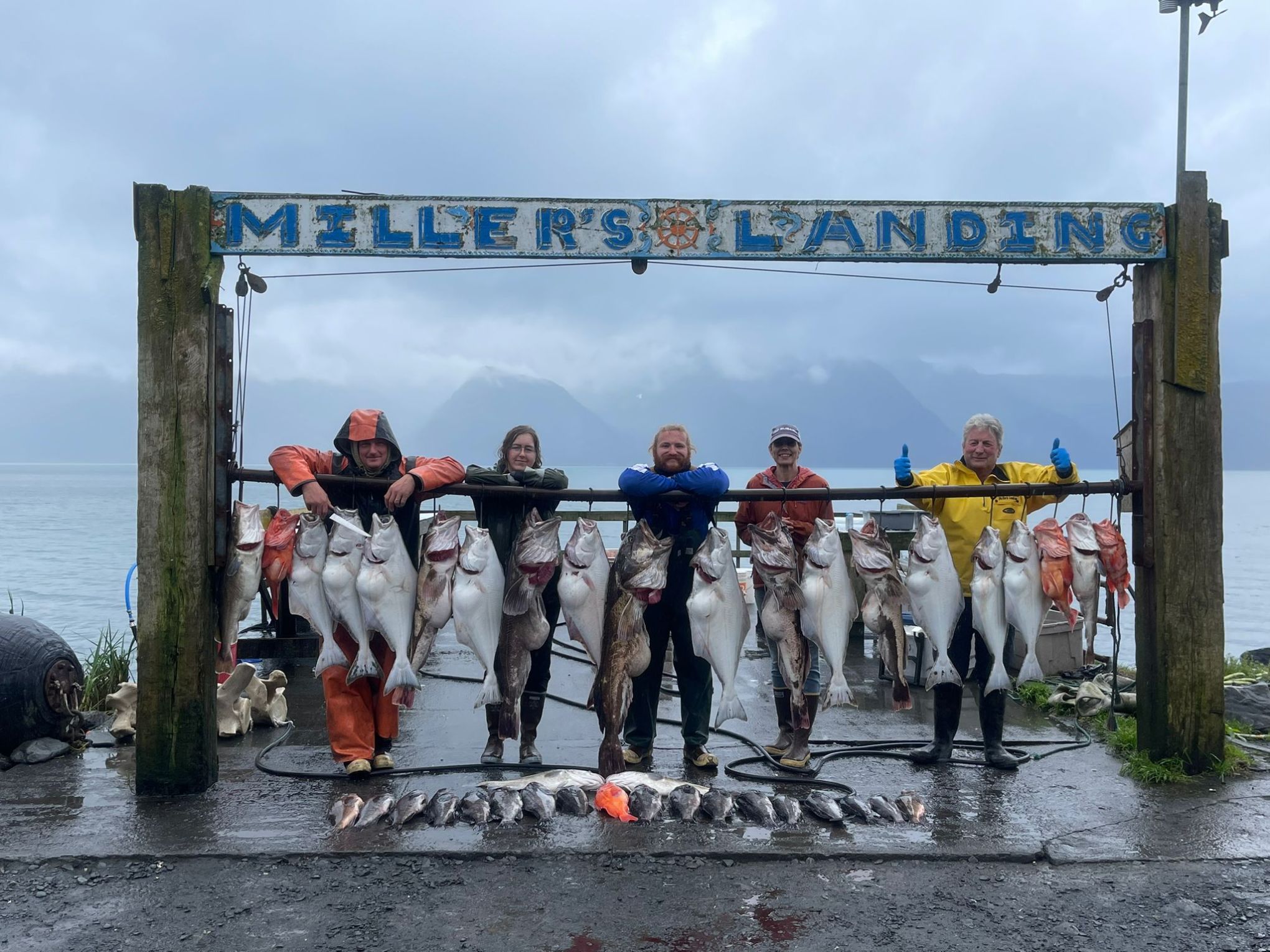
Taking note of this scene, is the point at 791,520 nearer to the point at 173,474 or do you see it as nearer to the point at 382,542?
the point at 382,542

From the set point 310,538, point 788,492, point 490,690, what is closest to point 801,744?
point 788,492

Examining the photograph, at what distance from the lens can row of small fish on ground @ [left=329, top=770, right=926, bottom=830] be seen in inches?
194

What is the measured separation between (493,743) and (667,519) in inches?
68.6

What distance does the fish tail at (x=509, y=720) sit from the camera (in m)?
5.34

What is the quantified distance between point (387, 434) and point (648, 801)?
2.57 meters

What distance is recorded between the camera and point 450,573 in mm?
5410

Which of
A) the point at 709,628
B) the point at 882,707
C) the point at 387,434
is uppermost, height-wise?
the point at 387,434

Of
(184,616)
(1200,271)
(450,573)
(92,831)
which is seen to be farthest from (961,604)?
(92,831)

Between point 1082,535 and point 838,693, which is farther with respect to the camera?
point 1082,535

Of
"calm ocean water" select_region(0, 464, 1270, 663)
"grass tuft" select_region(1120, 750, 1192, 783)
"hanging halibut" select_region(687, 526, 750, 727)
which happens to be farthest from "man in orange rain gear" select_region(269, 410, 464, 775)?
"calm ocean water" select_region(0, 464, 1270, 663)

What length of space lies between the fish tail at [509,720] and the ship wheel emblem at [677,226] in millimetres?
2717

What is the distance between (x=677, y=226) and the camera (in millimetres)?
5500

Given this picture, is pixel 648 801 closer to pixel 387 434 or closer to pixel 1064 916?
pixel 1064 916

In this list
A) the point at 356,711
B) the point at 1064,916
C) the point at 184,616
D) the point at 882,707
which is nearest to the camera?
the point at 1064,916
